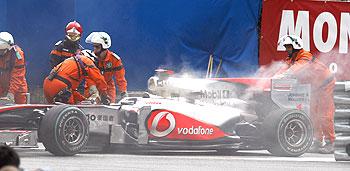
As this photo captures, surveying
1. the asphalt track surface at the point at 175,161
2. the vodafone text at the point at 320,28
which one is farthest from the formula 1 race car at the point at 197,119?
the vodafone text at the point at 320,28

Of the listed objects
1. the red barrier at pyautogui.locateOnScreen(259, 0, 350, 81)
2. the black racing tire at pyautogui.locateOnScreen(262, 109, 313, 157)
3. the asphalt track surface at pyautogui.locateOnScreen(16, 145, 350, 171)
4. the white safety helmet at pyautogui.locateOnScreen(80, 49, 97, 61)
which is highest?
the red barrier at pyautogui.locateOnScreen(259, 0, 350, 81)

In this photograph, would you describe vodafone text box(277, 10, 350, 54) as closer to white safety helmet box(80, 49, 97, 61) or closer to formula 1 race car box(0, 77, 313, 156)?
white safety helmet box(80, 49, 97, 61)

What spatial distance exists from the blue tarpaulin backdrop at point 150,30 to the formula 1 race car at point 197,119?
6491 mm

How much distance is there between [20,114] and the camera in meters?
13.9

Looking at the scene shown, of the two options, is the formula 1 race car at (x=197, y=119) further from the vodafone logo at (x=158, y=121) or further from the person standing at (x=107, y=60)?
the person standing at (x=107, y=60)

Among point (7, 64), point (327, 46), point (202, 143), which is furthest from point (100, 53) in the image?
point (327, 46)

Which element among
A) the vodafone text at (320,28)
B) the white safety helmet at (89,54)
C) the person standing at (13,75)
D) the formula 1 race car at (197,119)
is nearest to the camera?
the formula 1 race car at (197,119)

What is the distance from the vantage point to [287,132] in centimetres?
1482

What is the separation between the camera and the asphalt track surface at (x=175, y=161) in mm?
12117

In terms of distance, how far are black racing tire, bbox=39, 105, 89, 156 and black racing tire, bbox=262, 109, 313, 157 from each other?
8.69ft

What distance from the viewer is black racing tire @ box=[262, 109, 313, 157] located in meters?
14.7

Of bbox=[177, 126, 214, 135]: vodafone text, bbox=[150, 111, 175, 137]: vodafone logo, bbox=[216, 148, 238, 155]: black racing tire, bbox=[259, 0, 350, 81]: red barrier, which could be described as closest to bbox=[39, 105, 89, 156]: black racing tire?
bbox=[150, 111, 175, 137]: vodafone logo

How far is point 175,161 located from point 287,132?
88.6 inches

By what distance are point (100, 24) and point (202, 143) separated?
7.43 metres
